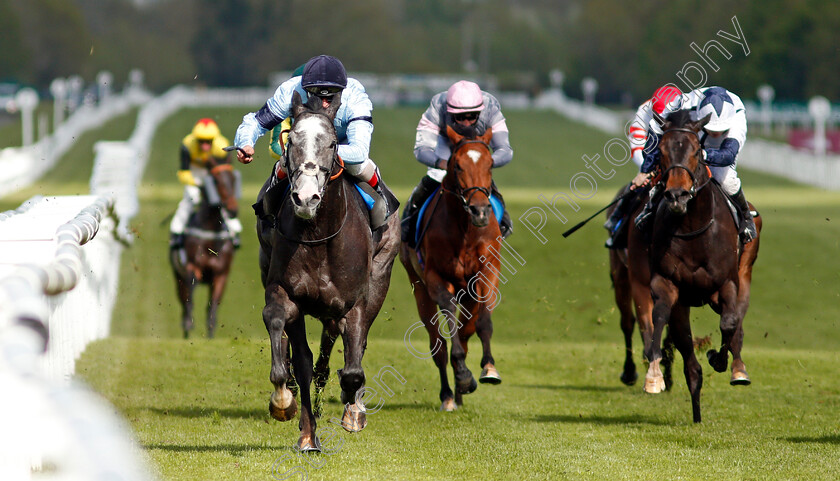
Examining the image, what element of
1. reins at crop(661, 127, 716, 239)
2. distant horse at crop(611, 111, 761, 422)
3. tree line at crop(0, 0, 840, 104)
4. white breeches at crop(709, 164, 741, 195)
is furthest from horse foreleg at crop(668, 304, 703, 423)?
tree line at crop(0, 0, 840, 104)

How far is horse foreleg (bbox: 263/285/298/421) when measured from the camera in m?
5.85

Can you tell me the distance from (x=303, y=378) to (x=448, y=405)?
6.87 ft

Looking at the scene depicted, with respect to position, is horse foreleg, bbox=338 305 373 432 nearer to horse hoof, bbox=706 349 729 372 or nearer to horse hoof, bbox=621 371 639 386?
horse hoof, bbox=706 349 729 372

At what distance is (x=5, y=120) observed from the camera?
5056cm

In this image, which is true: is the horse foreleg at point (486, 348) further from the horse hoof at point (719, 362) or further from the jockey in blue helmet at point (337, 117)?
the horse hoof at point (719, 362)

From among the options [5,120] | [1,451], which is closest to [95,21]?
[5,120]

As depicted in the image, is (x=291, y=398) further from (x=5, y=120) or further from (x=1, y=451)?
(x=5, y=120)

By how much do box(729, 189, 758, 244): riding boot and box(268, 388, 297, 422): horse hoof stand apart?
144 inches

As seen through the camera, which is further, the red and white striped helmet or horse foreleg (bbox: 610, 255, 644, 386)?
horse foreleg (bbox: 610, 255, 644, 386)

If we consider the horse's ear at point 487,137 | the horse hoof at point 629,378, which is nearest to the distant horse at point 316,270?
the horse's ear at point 487,137

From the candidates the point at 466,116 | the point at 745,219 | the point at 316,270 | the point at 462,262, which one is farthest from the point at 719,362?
the point at 316,270

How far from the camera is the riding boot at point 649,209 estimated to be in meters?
7.85

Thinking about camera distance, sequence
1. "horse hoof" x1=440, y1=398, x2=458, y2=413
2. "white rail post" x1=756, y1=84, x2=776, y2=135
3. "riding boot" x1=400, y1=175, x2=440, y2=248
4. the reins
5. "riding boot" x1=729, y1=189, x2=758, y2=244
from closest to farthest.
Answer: the reins → "riding boot" x1=729, y1=189, x2=758, y2=244 → "horse hoof" x1=440, y1=398, x2=458, y2=413 → "riding boot" x1=400, y1=175, x2=440, y2=248 → "white rail post" x1=756, y1=84, x2=776, y2=135

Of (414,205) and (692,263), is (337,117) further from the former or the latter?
(692,263)
